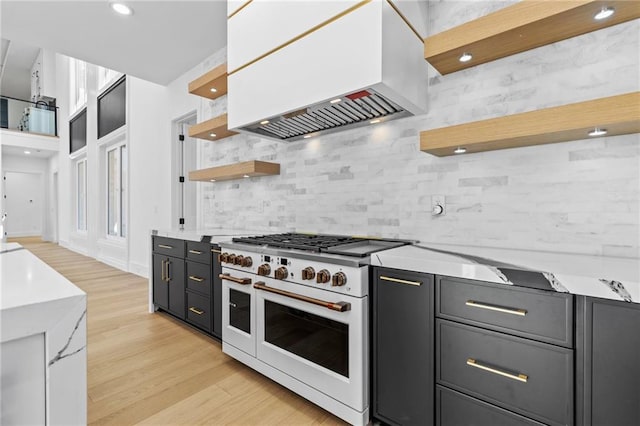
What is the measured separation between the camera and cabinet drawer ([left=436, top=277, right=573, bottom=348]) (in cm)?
110

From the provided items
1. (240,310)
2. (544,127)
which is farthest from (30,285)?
(544,127)

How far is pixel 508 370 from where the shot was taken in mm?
1203

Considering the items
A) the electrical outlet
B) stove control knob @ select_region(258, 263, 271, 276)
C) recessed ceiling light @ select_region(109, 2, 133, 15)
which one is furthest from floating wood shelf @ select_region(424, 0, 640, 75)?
recessed ceiling light @ select_region(109, 2, 133, 15)

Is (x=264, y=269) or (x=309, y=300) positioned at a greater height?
(x=264, y=269)

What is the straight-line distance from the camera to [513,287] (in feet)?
3.90

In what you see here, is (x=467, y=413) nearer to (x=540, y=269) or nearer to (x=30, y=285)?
(x=540, y=269)

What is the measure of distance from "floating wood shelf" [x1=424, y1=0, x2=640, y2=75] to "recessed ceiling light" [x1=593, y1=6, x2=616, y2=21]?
0.05 ft

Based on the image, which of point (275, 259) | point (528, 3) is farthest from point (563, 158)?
point (275, 259)

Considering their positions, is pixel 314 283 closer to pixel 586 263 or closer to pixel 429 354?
pixel 429 354

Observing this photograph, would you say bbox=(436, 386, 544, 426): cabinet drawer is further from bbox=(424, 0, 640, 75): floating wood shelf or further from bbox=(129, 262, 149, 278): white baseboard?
bbox=(129, 262, 149, 278): white baseboard

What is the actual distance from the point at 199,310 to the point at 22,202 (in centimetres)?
1257

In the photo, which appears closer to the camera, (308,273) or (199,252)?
(308,273)

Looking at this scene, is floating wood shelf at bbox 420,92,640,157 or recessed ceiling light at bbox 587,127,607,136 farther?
recessed ceiling light at bbox 587,127,607,136

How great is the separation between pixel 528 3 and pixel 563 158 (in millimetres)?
752
